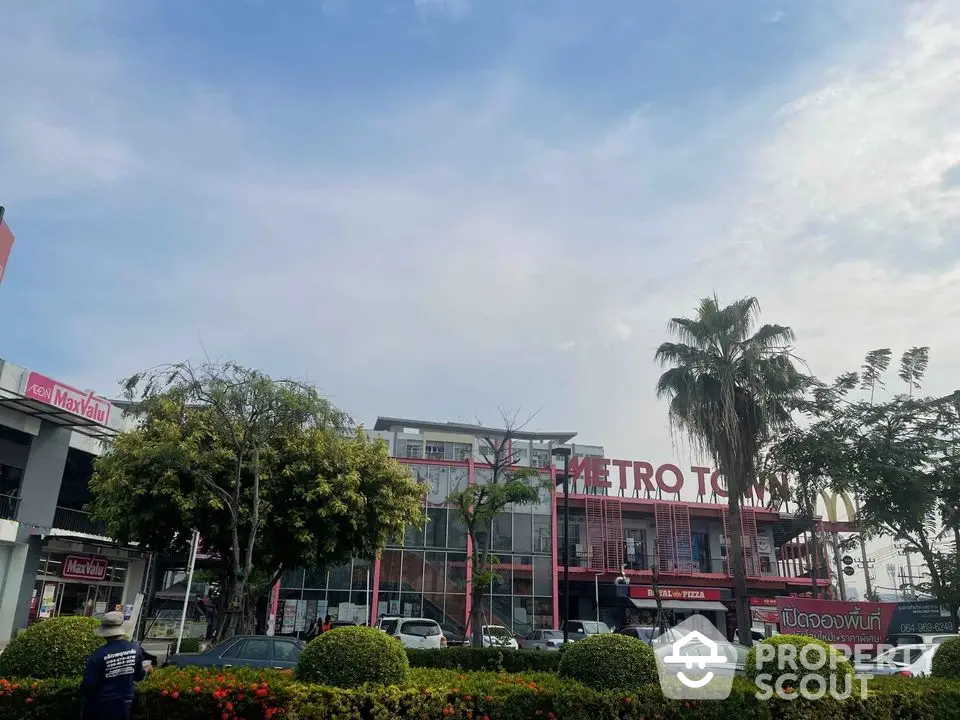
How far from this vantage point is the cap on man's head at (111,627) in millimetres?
6953

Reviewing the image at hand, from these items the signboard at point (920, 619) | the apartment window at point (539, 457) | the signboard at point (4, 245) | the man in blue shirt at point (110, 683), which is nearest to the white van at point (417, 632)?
the signboard at point (4, 245)

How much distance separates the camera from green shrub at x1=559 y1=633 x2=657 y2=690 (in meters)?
8.21

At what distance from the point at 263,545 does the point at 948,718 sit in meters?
16.7

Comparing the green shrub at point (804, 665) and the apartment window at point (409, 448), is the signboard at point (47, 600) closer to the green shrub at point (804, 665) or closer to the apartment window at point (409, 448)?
the apartment window at point (409, 448)

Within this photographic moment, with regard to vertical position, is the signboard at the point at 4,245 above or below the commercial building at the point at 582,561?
above

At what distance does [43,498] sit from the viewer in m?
22.8

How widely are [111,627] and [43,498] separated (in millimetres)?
19067

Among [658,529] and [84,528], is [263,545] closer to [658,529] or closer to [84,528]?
[84,528]

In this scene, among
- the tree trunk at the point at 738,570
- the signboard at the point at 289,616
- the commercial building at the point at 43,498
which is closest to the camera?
the commercial building at the point at 43,498

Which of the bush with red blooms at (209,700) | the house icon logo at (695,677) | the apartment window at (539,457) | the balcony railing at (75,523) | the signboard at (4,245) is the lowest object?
the bush with red blooms at (209,700)

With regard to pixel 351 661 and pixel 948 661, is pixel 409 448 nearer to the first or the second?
pixel 948 661

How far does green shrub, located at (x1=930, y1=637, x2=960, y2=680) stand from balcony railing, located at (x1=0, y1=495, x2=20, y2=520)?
79.4 ft

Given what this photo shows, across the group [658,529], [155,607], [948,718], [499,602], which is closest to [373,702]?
[948,718]

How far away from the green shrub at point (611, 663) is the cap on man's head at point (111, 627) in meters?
→ 5.02
